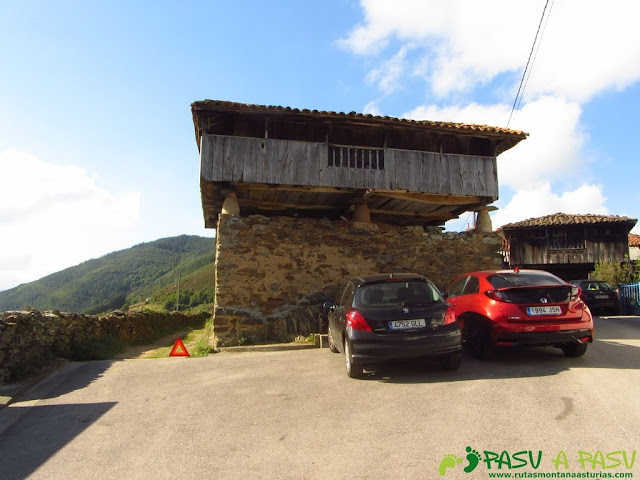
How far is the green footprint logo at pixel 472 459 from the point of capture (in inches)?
119

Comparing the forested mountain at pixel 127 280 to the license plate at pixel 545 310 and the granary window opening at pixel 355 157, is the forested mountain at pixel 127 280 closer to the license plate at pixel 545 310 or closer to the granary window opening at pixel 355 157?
the granary window opening at pixel 355 157

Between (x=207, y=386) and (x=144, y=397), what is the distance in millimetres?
822

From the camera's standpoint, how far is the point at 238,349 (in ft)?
30.1

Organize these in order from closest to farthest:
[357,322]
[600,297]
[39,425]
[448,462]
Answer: [448,462]
[39,425]
[357,322]
[600,297]

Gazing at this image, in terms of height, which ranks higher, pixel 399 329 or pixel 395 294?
pixel 395 294

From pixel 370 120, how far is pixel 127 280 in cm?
9366

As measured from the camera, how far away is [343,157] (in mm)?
11414

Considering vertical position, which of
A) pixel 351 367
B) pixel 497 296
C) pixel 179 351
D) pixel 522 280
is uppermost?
pixel 522 280

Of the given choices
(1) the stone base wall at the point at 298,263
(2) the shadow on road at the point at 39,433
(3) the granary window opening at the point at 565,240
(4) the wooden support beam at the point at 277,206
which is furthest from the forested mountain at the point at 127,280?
(2) the shadow on road at the point at 39,433

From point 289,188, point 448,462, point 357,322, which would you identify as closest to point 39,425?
point 357,322

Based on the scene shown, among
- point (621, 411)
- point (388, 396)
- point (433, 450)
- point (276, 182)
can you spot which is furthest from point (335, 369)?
point (276, 182)

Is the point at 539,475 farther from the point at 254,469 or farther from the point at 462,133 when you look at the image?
the point at 462,133

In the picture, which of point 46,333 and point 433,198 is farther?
point 433,198

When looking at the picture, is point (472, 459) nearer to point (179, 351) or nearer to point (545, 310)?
point (545, 310)
